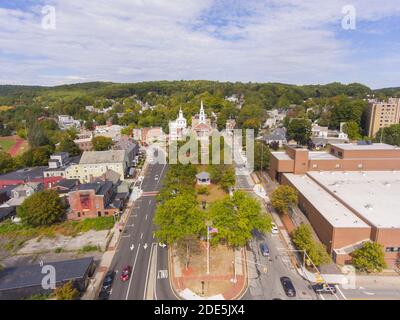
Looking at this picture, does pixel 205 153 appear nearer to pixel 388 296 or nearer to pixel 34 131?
pixel 388 296

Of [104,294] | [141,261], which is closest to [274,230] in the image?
[141,261]

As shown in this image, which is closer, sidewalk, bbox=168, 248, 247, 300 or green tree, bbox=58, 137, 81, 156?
sidewalk, bbox=168, 248, 247, 300

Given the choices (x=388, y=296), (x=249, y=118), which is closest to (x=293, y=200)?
(x=388, y=296)

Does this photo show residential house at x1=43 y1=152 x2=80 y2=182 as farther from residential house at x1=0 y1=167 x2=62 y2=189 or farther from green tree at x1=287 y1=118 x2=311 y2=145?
green tree at x1=287 y1=118 x2=311 y2=145

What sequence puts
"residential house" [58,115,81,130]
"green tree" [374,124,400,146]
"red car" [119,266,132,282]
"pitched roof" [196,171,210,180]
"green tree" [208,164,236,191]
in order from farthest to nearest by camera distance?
"residential house" [58,115,81,130]
"green tree" [374,124,400,146]
"pitched roof" [196,171,210,180]
"green tree" [208,164,236,191]
"red car" [119,266,132,282]

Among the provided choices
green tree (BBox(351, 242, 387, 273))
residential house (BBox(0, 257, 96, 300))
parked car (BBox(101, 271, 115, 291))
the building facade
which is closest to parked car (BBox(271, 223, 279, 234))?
green tree (BBox(351, 242, 387, 273))

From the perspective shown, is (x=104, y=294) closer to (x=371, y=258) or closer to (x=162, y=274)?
(x=162, y=274)

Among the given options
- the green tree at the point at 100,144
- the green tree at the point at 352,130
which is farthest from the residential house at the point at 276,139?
the green tree at the point at 100,144
